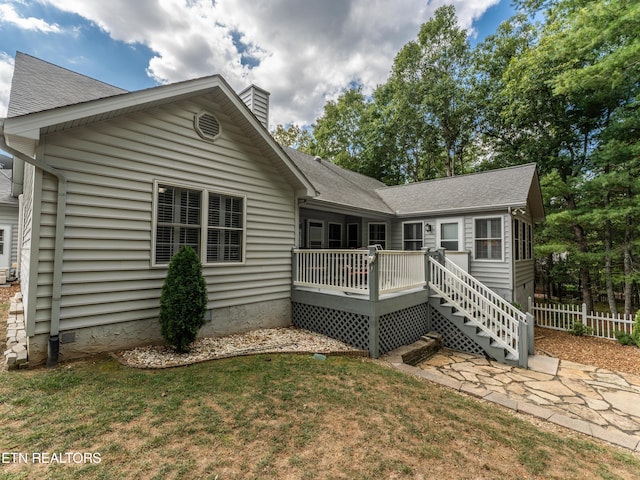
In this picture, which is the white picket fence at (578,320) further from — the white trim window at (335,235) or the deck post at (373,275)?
the deck post at (373,275)

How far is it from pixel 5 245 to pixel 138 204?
12.8 meters

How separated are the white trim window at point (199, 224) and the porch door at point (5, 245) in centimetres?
1260

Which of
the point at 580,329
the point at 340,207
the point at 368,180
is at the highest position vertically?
the point at 368,180

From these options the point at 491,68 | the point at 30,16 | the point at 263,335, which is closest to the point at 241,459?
the point at 263,335

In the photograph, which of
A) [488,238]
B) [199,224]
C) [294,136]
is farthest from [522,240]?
[294,136]

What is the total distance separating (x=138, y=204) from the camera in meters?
4.59

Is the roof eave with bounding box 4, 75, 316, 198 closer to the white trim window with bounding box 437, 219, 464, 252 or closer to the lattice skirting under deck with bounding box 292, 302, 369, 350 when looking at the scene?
the lattice skirting under deck with bounding box 292, 302, 369, 350

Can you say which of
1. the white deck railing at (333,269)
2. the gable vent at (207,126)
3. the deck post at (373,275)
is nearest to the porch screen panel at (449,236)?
the white deck railing at (333,269)

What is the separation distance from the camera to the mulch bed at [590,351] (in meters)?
6.28

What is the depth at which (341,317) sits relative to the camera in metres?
5.91

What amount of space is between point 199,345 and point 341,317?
274 cm

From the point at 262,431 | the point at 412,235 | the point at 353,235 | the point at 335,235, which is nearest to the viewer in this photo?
the point at 262,431

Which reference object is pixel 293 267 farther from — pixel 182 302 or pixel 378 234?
pixel 378 234

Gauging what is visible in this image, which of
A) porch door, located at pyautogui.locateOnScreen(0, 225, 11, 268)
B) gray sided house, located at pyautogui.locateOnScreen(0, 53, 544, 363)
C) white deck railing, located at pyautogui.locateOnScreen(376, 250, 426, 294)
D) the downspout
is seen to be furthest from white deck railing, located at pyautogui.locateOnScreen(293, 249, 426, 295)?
porch door, located at pyautogui.locateOnScreen(0, 225, 11, 268)
